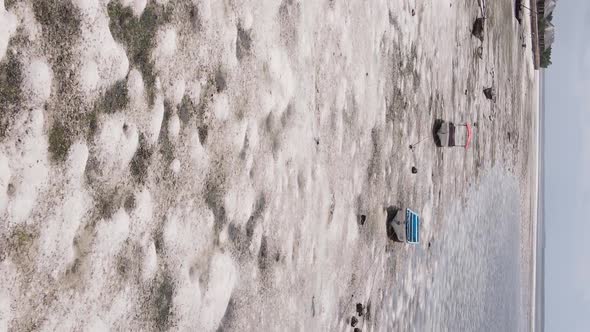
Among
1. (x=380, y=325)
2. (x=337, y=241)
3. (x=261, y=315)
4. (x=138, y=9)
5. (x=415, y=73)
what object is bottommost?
(x=380, y=325)

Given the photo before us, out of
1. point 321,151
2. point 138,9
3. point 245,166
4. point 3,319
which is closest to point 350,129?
point 321,151

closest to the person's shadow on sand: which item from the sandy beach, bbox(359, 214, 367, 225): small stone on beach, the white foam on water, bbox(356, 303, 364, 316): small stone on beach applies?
the sandy beach

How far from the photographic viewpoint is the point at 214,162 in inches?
83.7

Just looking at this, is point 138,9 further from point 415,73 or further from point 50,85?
point 415,73

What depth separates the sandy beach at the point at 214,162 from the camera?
143 cm

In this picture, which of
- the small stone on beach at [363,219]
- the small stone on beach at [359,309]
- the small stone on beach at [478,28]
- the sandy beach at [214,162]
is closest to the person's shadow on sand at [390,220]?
the sandy beach at [214,162]

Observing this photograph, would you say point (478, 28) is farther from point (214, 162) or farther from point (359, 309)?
point (214, 162)

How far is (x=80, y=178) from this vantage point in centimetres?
155

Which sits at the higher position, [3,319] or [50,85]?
[50,85]

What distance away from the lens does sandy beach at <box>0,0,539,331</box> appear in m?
1.43

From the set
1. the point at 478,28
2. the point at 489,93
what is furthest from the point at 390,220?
the point at 489,93

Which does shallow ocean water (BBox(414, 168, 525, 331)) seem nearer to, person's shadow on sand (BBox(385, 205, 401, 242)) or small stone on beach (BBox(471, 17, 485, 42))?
person's shadow on sand (BBox(385, 205, 401, 242))

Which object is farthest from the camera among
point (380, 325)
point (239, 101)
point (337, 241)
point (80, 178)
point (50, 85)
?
point (380, 325)

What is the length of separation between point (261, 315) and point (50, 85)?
4.51 ft
